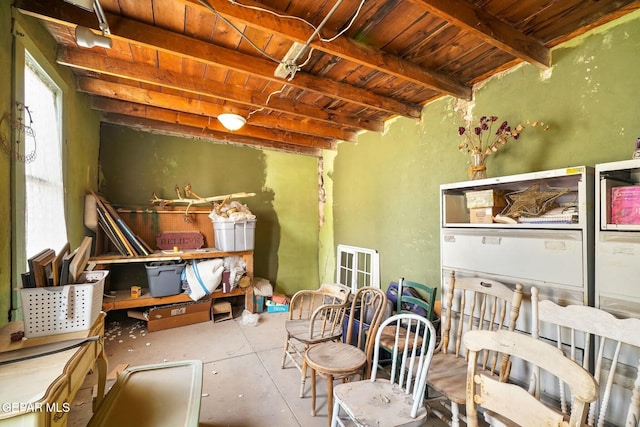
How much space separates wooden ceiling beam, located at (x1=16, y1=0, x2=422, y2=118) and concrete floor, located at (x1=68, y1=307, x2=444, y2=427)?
2367mm

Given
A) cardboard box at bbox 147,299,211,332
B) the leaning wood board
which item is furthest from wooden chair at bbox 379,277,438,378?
cardboard box at bbox 147,299,211,332

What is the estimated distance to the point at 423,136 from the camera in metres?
2.82

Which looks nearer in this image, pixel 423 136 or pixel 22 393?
pixel 22 393

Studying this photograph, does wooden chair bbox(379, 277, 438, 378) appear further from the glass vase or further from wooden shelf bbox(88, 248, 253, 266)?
wooden shelf bbox(88, 248, 253, 266)

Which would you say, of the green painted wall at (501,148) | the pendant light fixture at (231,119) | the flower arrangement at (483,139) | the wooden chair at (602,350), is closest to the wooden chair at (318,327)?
the green painted wall at (501,148)

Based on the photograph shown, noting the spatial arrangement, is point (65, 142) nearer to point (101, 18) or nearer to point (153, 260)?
point (101, 18)

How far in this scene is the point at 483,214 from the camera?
191cm

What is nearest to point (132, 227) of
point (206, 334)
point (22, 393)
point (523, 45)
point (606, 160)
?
point (206, 334)

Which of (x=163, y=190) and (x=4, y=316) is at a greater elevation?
(x=163, y=190)

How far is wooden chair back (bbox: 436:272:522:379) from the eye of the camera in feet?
5.61

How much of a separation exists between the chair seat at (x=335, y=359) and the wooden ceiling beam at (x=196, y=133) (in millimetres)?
3153

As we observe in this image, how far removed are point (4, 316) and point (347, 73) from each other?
8.81 feet

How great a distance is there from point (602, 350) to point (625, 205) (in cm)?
69

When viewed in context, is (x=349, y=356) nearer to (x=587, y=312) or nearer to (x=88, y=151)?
(x=587, y=312)
